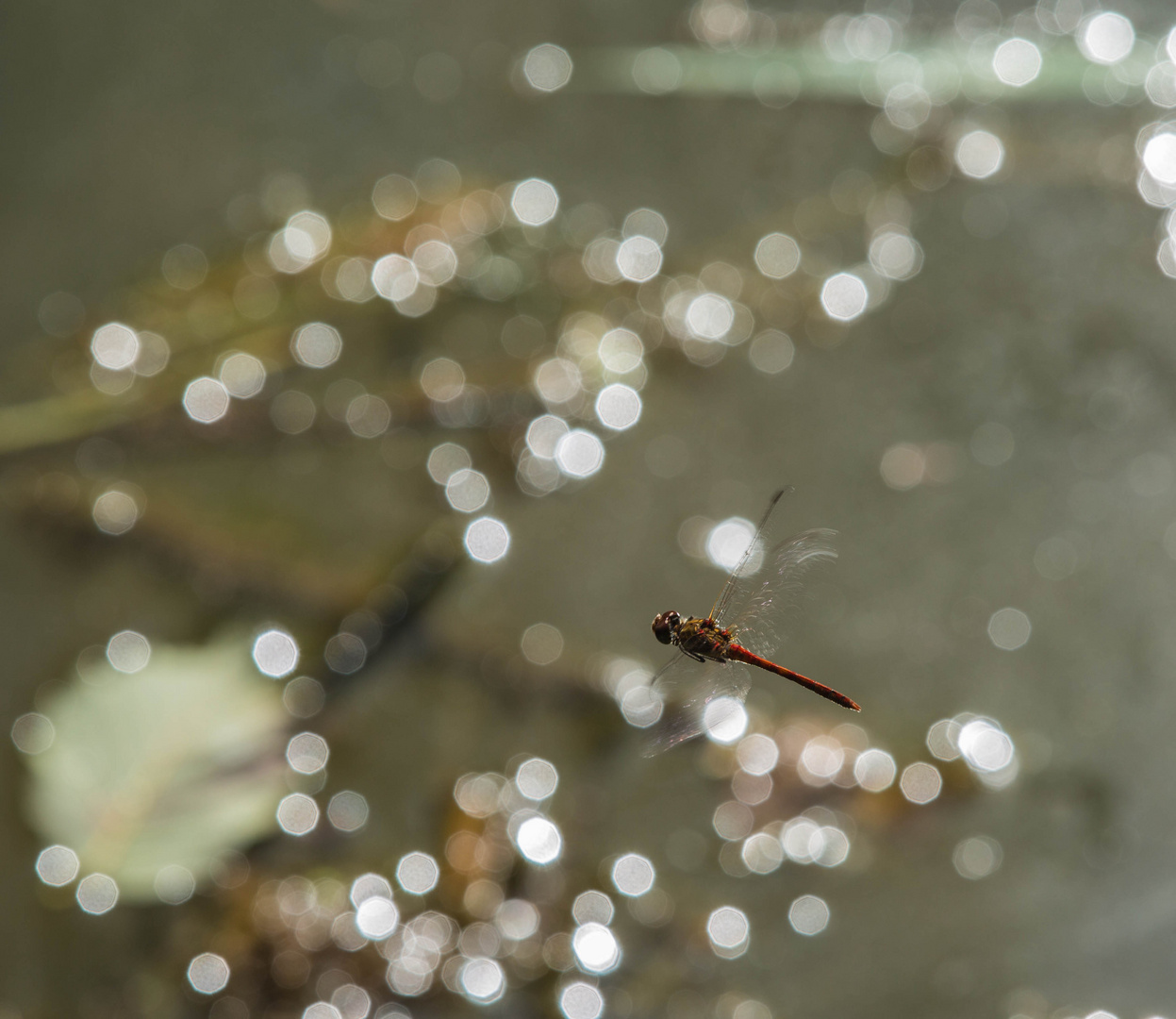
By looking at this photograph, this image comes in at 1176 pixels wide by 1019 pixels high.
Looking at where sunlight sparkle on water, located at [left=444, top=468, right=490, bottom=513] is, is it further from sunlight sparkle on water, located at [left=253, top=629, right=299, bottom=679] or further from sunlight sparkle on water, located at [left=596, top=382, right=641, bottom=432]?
sunlight sparkle on water, located at [left=253, top=629, right=299, bottom=679]

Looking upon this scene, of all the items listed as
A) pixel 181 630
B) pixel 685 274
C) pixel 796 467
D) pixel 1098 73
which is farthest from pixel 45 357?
pixel 1098 73

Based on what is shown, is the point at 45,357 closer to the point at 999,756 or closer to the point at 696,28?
the point at 696,28

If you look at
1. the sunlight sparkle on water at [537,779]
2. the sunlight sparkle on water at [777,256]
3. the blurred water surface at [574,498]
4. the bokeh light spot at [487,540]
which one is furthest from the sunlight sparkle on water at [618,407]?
the sunlight sparkle on water at [537,779]

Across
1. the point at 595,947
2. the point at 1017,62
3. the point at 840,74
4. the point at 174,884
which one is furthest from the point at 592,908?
the point at 1017,62

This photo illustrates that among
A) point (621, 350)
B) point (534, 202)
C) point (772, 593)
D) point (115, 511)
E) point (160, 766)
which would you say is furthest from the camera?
point (534, 202)

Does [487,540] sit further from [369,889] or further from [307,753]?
[369,889]

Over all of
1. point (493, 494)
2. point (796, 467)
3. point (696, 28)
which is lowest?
point (493, 494)

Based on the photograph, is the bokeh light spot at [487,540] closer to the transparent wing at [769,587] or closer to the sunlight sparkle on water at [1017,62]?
the transparent wing at [769,587]
